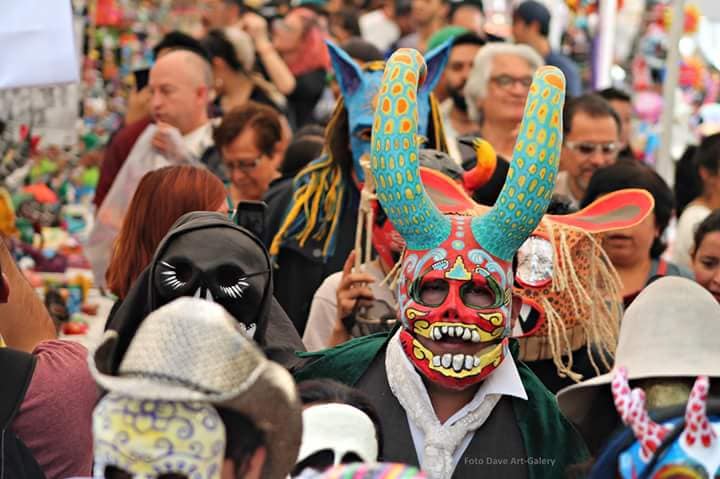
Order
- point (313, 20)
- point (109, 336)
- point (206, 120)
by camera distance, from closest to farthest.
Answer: point (109, 336), point (206, 120), point (313, 20)

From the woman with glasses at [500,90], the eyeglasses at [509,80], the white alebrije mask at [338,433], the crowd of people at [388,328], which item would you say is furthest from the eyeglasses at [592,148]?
the white alebrije mask at [338,433]

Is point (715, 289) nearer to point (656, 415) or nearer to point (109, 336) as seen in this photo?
point (656, 415)

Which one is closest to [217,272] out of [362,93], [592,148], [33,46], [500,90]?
[33,46]

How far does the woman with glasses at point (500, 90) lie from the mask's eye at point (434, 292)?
3161mm

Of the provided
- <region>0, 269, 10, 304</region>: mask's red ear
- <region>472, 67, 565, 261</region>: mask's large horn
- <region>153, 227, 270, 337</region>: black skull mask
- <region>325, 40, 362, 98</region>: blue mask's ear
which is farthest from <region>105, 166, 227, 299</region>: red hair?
<region>325, 40, 362, 98</region>: blue mask's ear

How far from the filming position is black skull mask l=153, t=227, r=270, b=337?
3799 mm

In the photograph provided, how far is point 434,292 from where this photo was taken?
4.04m

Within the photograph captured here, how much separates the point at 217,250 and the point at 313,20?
7.70 m

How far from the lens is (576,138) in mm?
7125

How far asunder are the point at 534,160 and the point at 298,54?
7.38 metres

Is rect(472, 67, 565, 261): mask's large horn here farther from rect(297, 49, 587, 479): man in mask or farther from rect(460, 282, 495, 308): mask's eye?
rect(460, 282, 495, 308): mask's eye

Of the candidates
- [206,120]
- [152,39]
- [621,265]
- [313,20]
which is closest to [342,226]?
[621,265]

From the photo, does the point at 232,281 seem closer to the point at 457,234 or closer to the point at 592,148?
the point at 457,234

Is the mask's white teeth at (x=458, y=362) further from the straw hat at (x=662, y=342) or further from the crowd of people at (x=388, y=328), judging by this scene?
the straw hat at (x=662, y=342)
